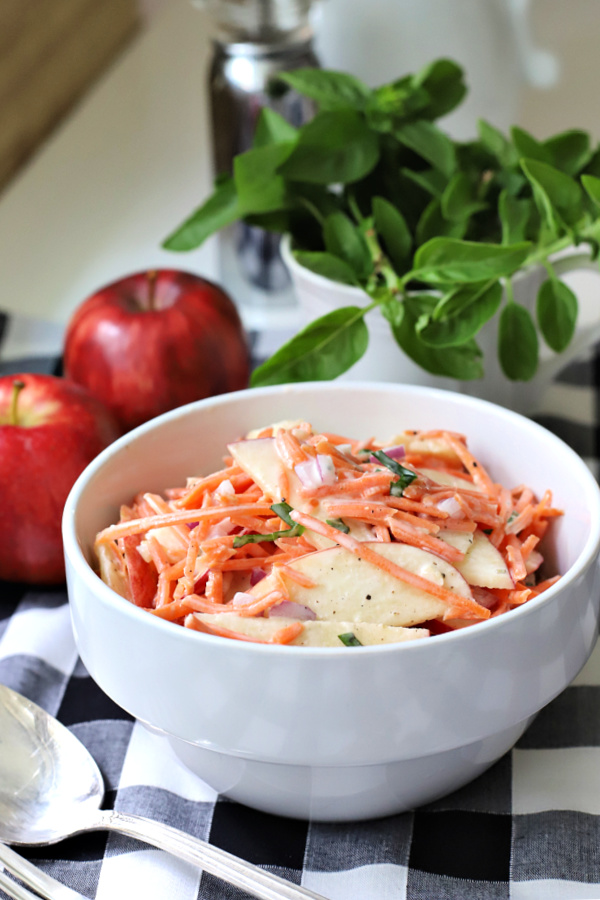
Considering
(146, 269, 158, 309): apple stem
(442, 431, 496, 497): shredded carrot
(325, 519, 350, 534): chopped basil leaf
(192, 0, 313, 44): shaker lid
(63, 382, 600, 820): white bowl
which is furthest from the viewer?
(192, 0, 313, 44): shaker lid

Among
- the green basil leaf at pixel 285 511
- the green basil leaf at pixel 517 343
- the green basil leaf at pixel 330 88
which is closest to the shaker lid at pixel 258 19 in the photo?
the green basil leaf at pixel 330 88

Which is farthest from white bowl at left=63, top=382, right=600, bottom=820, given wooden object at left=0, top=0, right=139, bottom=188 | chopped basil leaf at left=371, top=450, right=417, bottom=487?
wooden object at left=0, top=0, right=139, bottom=188

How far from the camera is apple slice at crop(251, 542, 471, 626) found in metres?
0.62

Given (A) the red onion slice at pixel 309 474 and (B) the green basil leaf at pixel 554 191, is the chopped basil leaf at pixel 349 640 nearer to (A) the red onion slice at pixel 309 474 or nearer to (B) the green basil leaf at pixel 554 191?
(A) the red onion slice at pixel 309 474

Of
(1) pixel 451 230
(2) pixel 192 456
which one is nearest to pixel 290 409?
(2) pixel 192 456

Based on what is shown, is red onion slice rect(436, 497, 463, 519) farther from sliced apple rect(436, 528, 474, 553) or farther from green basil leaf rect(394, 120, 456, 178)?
green basil leaf rect(394, 120, 456, 178)

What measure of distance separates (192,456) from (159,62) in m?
1.42

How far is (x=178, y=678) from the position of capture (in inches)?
22.7

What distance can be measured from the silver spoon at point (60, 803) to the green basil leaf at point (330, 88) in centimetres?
64

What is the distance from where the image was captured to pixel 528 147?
92 centimetres

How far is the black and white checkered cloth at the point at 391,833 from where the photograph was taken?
0.62 metres

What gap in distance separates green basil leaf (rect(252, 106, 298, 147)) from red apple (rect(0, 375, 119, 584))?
0.34 metres

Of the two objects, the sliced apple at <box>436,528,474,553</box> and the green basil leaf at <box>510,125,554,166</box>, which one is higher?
the green basil leaf at <box>510,125,554,166</box>

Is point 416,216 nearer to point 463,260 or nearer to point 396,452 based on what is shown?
point 463,260
